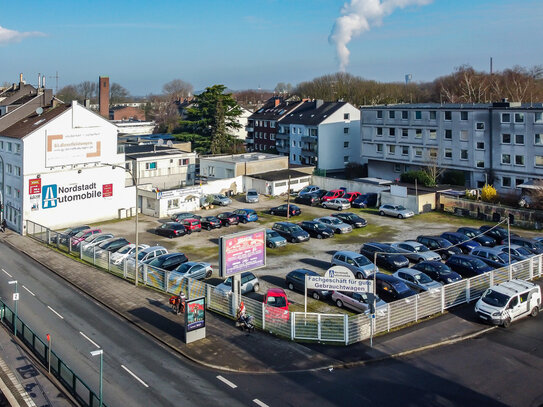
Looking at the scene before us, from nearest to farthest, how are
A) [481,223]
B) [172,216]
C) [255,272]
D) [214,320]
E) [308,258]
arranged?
[214,320] → [255,272] → [308,258] → [481,223] → [172,216]

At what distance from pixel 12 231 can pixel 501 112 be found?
4949cm

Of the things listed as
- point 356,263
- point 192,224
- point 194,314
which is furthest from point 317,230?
point 194,314

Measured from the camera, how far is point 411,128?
6612cm

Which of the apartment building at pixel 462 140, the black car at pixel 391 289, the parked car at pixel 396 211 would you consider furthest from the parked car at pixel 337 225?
the apartment building at pixel 462 140

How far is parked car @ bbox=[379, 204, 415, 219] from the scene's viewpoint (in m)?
48.4

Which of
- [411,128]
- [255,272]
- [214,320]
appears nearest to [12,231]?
[255,272]

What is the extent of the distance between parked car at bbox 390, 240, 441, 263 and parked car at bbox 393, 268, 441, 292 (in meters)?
3.32

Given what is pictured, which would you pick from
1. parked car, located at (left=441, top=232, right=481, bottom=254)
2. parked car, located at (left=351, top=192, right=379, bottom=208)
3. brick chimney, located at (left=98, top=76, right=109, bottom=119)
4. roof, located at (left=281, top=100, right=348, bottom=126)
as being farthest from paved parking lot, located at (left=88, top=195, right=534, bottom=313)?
brick chimney, located at (left=98, top=76, right=109, bottom=119)

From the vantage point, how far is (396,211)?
48625 mm

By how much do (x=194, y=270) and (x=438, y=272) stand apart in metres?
14.0

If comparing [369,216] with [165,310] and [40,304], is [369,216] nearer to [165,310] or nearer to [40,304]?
[165,310]

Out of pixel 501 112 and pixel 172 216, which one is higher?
pixel 501 112

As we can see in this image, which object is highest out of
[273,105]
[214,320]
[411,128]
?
[273,105]

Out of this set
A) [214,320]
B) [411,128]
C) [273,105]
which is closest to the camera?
[214,320]
